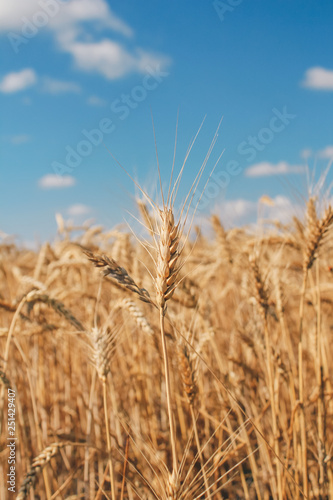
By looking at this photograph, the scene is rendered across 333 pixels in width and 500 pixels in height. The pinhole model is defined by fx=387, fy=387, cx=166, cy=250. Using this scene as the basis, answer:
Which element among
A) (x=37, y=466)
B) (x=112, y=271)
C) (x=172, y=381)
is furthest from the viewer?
(x=172, y=381)

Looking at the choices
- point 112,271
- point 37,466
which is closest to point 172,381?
point 37,466

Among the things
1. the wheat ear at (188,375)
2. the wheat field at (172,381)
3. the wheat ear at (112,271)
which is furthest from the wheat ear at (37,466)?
the wheat ear at (112,271)

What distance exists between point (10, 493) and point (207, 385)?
1.58 m

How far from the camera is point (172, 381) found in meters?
2.53

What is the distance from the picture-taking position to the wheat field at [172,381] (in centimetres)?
126

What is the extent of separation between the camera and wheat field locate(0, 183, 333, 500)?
1256mm

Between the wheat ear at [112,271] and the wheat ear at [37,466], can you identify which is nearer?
the wheat ear at [112,271]

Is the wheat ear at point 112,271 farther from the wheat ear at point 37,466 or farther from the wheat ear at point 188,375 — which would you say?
the wheat ear at point 37,466

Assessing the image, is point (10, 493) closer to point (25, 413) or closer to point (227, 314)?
point (25, 413)

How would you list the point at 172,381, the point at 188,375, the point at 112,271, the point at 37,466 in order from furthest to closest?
the point at 172,381 < the point at 37,466 < the point at 188,375 < the point at 112,271

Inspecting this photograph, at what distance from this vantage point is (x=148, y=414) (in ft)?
8.15

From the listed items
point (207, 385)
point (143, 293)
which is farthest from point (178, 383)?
point (143, 293)

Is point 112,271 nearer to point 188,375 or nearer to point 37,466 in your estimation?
point 188,375

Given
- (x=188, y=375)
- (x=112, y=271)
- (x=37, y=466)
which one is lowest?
(x=37, y=466)
